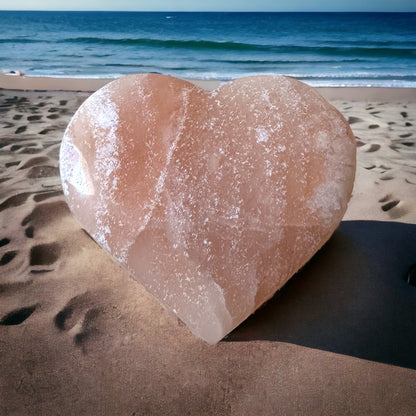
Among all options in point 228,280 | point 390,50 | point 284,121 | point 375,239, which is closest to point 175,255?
point 228,280

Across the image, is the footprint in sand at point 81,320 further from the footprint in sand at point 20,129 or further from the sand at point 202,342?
the footprint in sand at point 20,129

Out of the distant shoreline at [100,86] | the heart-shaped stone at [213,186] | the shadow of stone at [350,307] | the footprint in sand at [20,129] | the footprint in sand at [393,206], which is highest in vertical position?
the heart-shaped stone at [213,186]

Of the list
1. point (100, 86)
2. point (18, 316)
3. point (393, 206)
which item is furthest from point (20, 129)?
point (393, 206)

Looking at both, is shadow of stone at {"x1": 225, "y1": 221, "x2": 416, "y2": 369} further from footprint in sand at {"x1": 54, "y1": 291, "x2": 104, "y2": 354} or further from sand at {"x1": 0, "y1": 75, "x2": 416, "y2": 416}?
footprint in sand at {"x1": 54, "y1": 291, "x2": 104, "y2": 354}

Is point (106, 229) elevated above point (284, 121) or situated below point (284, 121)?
below

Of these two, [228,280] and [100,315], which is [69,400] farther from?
[228,280]

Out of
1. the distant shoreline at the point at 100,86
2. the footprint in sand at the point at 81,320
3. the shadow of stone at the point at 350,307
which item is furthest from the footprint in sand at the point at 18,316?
the distant shoreline at the point at 100,86
